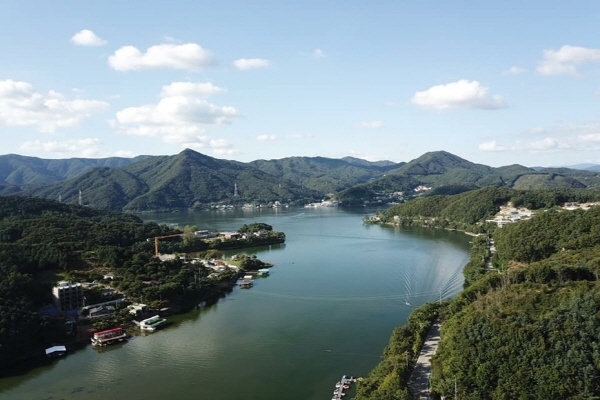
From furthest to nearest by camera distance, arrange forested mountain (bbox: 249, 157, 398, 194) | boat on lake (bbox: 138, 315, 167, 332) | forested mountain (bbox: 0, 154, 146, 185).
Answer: forested mountain (bbox: 0, 154, 146, 185) → forested mountain (bbox: 249, 157, 398, 194) → boat on lake (bbox: 138, 315, 167, 332)

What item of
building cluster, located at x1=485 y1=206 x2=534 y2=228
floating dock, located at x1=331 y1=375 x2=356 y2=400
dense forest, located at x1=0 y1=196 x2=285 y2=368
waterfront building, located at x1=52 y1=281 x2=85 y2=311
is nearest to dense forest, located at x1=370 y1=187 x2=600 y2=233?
building cluster, located at x1=485 y1=206 x2=534 y2=228

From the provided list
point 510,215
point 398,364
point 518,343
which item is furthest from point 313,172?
point 518,343

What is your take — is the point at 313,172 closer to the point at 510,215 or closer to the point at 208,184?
the point at 208,184

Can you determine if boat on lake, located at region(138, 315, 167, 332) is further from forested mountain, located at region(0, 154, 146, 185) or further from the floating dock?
forested mountain, located at region(0, 154, 146, 185)

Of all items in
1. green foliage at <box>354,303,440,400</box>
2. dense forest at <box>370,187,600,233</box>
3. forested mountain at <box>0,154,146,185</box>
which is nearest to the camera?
green foliage at <box>354,303,440,400</box>

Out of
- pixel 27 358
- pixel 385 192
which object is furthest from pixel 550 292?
pixel 385 192

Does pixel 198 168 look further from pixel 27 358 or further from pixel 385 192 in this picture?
pixel 27 358

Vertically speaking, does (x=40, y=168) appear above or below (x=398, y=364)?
above
